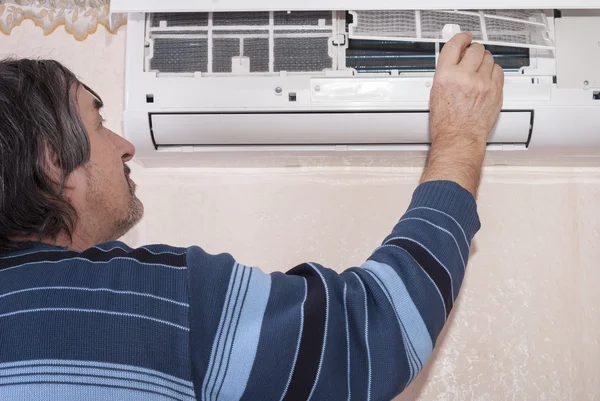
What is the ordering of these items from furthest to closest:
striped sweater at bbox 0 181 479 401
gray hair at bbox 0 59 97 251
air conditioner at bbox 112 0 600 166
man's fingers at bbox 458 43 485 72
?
air conditioner at bbox 112 0 600 166 < man's fingers at bbox 458 43 485 72 < gray hair at bbox 0 59 97 251 < striped sweater at bbox 0 181 479 401

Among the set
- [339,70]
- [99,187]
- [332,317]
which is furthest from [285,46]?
[332,317]

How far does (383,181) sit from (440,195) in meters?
0.49

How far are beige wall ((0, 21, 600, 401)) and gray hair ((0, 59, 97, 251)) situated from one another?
1.59 ft

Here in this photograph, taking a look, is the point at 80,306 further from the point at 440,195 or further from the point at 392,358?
the point at 440,195

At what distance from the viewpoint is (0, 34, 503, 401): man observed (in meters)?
0.80

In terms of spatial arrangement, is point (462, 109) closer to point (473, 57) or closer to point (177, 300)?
point (473, 57)

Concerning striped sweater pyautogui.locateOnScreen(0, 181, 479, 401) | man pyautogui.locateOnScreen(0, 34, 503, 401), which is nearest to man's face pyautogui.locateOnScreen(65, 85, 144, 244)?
man pyautogui.locateOnScreen(0, 34, 503, 401)

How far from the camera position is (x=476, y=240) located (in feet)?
4.66

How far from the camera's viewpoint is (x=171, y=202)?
4.84 feet

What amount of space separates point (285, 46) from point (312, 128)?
5.7 inches

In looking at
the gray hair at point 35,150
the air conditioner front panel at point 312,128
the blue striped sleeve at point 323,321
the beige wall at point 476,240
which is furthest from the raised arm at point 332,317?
the beige wall at point 476,240

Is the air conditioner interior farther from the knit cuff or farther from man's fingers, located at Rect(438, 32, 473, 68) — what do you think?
the knit cuff

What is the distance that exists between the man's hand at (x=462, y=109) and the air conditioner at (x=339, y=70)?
4.1 inches

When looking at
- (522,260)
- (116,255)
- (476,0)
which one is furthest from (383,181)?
(116,255)
